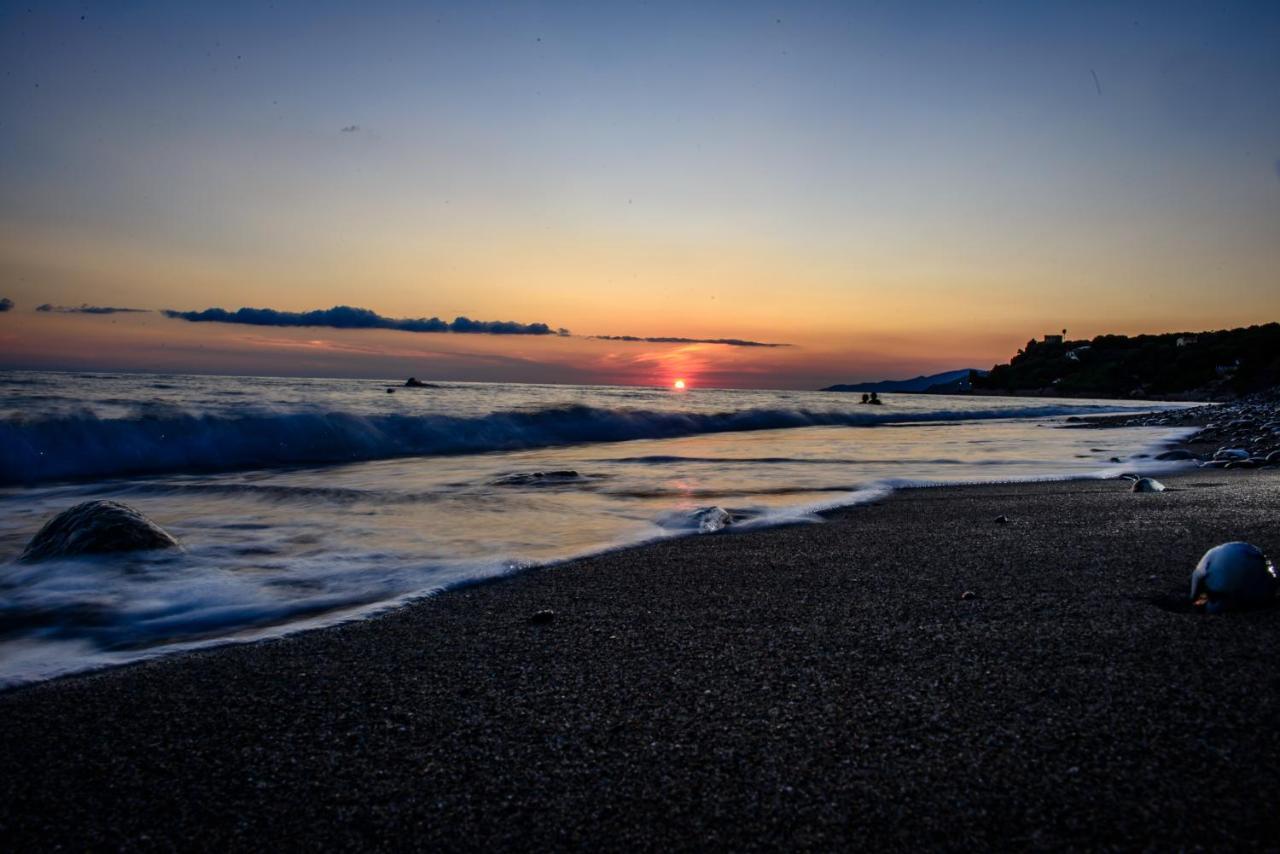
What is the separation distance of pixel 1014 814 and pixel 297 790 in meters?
1.53

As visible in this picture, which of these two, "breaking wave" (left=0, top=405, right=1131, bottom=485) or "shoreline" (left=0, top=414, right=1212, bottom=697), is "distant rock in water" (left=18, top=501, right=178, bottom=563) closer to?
"shoreline" (left=0, top=414, right=1212, bottom=697)

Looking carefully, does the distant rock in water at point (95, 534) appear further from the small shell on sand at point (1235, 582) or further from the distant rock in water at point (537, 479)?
the small shell on sand at point (1235, 582)

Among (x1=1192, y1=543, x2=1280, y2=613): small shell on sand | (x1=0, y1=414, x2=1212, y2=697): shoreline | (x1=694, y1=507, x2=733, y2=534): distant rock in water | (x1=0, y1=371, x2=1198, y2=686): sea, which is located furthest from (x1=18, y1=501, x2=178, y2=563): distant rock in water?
(x1=1192, y1=543, x2=1280, y2=613): small shell on sand

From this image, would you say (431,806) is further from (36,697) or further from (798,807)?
(36,697)

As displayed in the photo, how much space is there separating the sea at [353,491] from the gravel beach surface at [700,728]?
2.29 feet

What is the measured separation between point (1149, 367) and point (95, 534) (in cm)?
6028


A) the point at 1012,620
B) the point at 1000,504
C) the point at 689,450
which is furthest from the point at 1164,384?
the point at 1012,620

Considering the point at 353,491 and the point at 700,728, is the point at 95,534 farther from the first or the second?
the point at 700,728

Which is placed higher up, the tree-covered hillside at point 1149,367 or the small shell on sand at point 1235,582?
the tree-covered hillside at point 1149,367

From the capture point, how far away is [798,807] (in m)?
1.38

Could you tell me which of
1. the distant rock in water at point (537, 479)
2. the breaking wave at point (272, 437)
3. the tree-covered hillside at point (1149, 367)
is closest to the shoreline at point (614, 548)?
the distant rock in water at point (537, 479)

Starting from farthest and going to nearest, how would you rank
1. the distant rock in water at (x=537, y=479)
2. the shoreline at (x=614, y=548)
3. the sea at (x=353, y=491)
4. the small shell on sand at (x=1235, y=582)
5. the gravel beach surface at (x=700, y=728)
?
1. the distant rock in water at (x=537, y=479)
2. the sea at (x=353, y=491)
3. the shoreline at (x=614, y=548)
4. the small shell on sand at (x=1235, y=582)
5. the gravel beach surface at (x=700, y=728)

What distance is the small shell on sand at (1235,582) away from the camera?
234 centimetres

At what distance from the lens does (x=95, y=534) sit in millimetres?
3980
